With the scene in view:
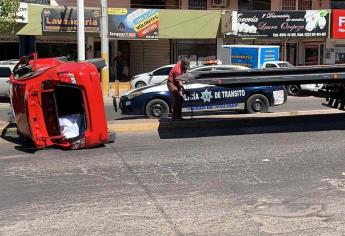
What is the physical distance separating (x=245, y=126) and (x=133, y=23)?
2037 centimetres

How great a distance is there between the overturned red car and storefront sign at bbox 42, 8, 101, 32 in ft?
66.5

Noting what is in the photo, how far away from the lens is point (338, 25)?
33.4m

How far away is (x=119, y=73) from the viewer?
3416 centimetres

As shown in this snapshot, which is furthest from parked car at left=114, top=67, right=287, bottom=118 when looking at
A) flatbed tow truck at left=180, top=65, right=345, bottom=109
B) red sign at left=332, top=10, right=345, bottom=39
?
red sign at left=332, top=10, right=345, bottom=39

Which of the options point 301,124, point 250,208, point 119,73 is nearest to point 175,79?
point 301,124

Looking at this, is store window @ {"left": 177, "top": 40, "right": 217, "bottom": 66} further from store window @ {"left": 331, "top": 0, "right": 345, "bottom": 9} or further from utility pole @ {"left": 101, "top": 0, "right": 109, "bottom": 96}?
store window @ {"left": 331, "top": 0, "right": 345, "bottom": 9}

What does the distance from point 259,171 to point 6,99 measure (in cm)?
1872

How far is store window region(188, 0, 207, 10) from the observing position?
36.2 m

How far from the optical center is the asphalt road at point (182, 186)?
18.8ft

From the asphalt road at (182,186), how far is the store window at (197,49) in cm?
2337

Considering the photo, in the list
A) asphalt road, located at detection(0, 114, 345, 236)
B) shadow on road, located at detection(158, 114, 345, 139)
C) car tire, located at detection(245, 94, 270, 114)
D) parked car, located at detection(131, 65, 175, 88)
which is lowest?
asphalt road, located at detection(0, 114, 345, 236)

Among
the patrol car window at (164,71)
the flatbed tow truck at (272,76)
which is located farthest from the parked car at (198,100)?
the patrol car window at (164,71)

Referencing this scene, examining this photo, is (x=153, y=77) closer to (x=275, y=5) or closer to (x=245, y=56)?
(x=245, y=56)

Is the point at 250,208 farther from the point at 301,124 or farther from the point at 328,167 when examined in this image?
the point at 301,124
